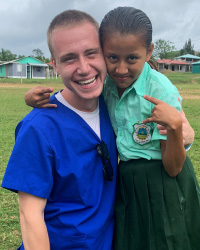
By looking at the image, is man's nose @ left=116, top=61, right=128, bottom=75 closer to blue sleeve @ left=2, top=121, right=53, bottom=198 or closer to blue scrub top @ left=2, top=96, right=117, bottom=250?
blue scrub top @ left=2, top=96, right=117, bottom=250

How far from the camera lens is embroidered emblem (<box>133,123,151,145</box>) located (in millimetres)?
1751

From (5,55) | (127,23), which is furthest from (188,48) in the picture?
(127,23)

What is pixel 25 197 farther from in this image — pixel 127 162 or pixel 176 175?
pixel 176 175

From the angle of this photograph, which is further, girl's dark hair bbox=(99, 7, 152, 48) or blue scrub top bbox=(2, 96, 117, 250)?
girl's dark hair bbox=(99, 7, 152, 48)

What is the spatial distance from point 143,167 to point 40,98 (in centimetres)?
70

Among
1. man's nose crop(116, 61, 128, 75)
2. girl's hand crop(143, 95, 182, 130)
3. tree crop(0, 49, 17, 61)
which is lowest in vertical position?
girl's hand crop(143, 95, 182, 130)

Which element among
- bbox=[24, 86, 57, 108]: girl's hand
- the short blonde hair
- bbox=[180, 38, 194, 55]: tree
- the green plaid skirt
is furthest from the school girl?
bbox=[180, 38, 194, 55]: tree

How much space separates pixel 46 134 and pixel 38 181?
0.77 feet

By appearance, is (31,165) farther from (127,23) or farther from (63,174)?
(127,23)

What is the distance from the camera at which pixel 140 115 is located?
175cm

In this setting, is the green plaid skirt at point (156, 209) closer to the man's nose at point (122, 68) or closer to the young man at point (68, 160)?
the young man at point (68, 160)

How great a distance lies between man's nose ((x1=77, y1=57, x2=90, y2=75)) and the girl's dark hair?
0.69ft

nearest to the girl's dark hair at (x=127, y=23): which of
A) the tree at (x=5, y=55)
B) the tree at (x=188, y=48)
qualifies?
the tree at (x=5, y=55)

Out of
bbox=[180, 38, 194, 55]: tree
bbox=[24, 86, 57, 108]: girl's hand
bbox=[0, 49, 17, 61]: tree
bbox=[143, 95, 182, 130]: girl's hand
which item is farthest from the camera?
bbox=[180, 38, 194, 55]: tree
